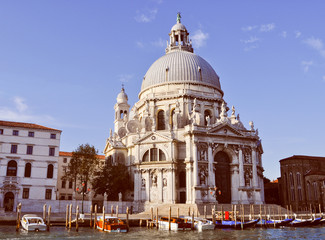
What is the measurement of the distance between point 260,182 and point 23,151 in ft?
111

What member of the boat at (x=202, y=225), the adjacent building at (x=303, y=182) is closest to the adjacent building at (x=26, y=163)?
the boat at (x=202, y=225)

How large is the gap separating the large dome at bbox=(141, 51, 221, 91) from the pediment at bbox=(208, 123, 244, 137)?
10268 mm

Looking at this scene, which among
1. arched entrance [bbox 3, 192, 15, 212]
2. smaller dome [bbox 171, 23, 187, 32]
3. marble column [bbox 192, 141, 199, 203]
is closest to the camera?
arched entrance [bbox 3, 192, 15, 212]

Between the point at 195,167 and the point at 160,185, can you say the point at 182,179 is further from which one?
the point at 195,167

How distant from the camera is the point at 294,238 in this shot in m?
26.2

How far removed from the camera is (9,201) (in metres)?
41.1

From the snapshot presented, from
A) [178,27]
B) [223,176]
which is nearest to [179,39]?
[178,27]

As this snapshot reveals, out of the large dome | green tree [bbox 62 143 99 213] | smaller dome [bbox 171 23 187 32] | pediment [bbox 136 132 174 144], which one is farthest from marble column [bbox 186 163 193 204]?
smaller dome [bbox 171 23 187 32]

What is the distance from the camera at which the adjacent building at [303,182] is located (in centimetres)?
5694

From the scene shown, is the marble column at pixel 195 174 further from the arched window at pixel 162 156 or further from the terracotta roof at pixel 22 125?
the terracotta roof at pixel 22 125

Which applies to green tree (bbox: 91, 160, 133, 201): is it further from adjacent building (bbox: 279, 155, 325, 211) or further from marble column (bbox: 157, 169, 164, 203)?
adjacent building (bbox: 279, 155, 325, 211)

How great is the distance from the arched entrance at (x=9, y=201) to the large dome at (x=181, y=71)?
2586 cm

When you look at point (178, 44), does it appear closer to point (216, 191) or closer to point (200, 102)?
point (200, 102)

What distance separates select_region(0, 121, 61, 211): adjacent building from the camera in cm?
4116
